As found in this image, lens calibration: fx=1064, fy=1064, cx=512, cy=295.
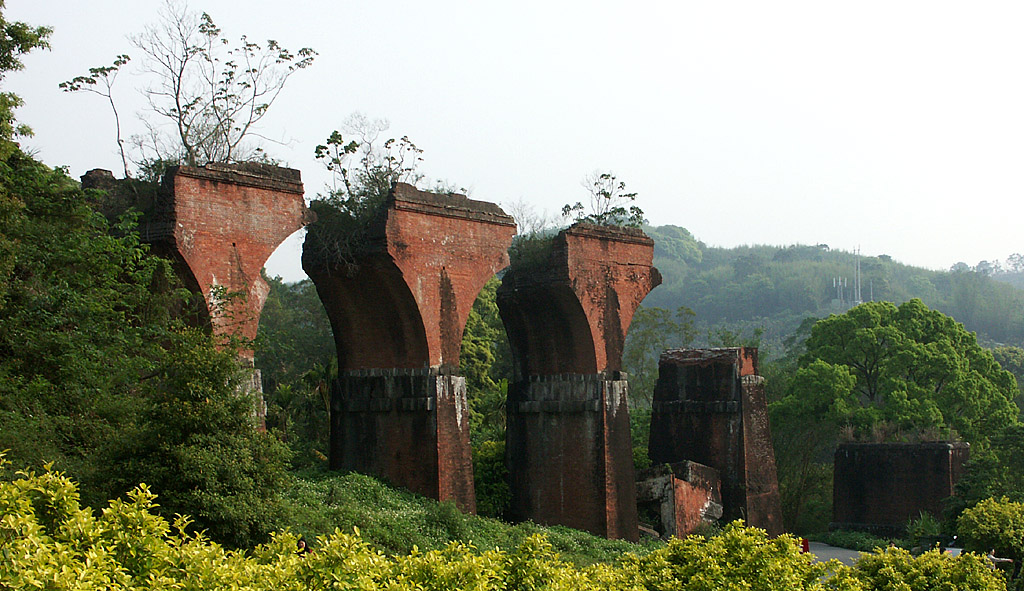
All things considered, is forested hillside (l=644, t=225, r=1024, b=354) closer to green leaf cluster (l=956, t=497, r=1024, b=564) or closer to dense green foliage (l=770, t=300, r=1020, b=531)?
dense green foliage (l=770, t=300, r=1020, b=531)

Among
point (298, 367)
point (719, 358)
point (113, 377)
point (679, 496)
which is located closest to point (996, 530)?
point (679, 496)

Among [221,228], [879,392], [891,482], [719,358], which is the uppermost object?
[221,228]

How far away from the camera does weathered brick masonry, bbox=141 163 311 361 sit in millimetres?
12242

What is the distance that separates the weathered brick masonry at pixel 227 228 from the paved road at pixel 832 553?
39.2ft

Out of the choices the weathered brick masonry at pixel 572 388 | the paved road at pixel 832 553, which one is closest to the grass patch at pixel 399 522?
the weathered brick masonry at pixel 572 388

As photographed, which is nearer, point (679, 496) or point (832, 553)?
point (679, 496)

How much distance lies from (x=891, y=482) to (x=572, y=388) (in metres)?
8.80

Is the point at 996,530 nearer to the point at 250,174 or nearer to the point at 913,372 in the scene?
the point at 250,174

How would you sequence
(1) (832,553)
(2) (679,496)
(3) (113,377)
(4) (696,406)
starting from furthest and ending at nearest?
(4) (696,406), (1) (832,553), (2) (679,496), (3) (113,377)

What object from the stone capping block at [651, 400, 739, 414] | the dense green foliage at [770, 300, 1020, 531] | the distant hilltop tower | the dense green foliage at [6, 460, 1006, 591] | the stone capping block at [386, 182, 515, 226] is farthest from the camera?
the distant hilltop tower

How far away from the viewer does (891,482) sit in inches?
891

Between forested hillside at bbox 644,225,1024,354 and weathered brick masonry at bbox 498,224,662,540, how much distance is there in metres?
41.1

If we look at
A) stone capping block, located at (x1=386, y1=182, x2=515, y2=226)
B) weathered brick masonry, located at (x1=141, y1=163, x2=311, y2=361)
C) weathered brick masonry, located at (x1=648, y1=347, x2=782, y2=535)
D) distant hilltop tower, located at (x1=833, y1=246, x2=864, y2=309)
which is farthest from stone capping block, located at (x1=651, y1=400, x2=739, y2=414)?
distant hilltop tower, located at (x1=833, y1=246, x2=864, y2=309)

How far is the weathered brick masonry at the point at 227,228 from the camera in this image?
1224cm
